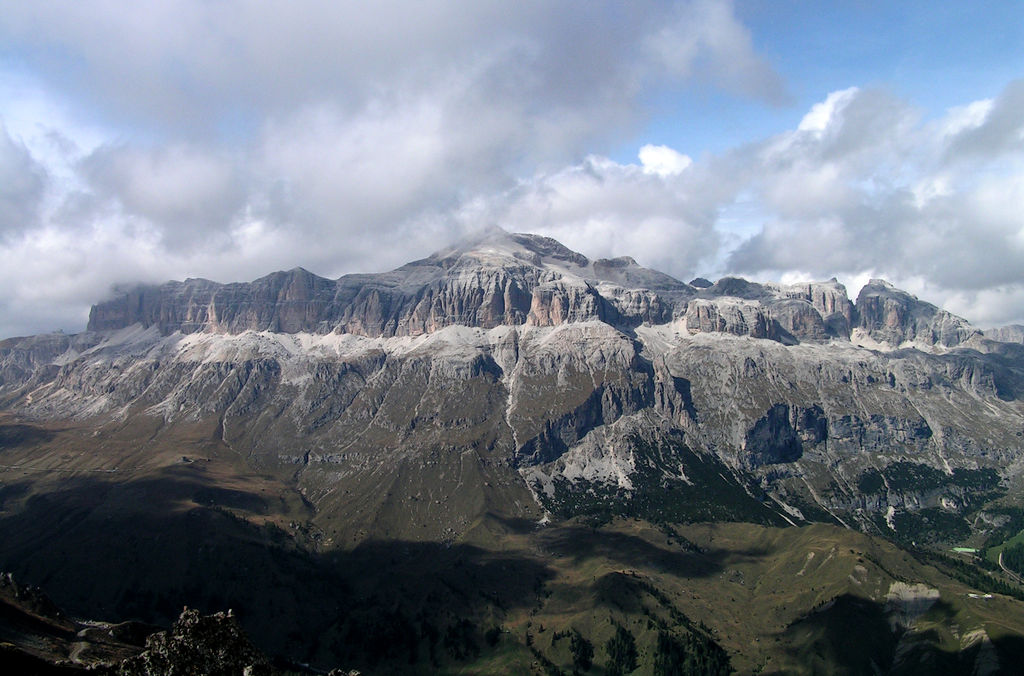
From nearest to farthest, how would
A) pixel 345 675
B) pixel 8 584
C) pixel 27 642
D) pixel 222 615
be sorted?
pixel 222 615 < pixel 345 675 < pixel 27 642 < pixel 8 584

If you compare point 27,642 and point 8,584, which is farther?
point 8,584

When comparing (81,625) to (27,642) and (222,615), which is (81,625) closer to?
(27,642)

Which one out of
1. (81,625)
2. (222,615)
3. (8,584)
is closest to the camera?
(222,615)

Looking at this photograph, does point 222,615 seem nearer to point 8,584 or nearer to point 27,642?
point 27,642

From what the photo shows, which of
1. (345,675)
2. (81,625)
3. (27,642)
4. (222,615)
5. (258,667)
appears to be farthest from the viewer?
(81,625)

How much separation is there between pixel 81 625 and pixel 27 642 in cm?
3952

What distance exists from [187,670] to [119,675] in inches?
120

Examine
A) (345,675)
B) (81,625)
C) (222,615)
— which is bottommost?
(81,625)

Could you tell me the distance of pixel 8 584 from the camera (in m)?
A: 156

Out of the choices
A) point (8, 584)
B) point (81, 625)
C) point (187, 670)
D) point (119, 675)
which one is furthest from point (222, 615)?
point (8, 584)

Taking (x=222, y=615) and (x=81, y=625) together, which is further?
(x=81, y=625)

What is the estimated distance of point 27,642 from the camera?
102m

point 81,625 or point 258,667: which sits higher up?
point 258,667

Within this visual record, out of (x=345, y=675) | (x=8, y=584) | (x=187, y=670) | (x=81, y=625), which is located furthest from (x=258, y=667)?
(x=8, y=584)
